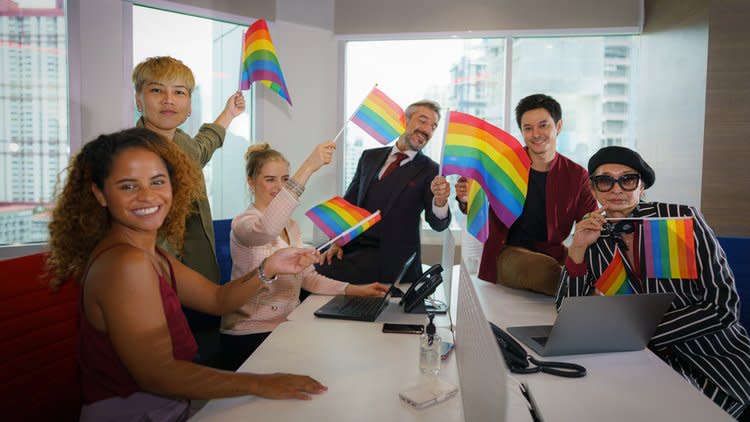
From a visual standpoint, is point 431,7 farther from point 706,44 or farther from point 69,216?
point 69,216

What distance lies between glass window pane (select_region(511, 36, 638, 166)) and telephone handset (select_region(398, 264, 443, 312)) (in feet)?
9.36

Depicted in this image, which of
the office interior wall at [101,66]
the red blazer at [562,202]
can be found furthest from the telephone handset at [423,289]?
the office interior wall at [101,66]

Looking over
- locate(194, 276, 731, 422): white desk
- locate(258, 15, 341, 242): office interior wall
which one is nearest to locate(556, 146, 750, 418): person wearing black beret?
locate(194, 276, 731, 422): white desk

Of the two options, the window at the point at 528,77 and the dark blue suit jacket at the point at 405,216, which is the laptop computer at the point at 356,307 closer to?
the dark blue suit jacket at the point at 405,216

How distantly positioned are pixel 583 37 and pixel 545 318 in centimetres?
337

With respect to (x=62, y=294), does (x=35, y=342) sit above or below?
below

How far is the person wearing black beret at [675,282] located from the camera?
1.67 metres

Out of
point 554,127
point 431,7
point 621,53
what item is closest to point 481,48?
point 431,7

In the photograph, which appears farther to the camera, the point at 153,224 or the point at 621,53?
the point at 621,53

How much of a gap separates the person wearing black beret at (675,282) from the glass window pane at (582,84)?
2.75 metres

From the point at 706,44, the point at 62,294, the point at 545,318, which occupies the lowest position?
the point at 545,318

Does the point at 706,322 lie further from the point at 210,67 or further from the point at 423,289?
the point at 210,67

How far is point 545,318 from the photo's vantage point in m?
2.04

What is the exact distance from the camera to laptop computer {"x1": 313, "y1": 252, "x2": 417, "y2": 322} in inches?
78.6
